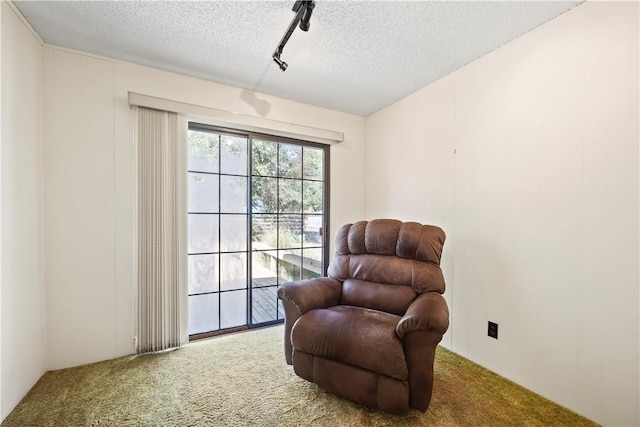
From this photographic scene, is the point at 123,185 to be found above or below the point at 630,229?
above

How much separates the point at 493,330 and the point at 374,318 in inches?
38.3

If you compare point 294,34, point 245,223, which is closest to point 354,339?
point 245,223

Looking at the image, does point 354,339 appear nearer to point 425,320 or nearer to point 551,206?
point 425,320

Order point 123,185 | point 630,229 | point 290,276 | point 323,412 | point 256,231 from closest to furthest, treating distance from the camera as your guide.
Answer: point 630,229, point 323,412, point 123,185, point 256,231, point 290,276

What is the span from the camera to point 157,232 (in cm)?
227

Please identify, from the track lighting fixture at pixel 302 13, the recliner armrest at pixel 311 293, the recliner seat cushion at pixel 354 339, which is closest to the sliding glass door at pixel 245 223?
the recliner armrest at pixel 311 293

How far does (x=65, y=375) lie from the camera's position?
1908 mm

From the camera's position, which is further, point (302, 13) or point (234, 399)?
point (234, 399)

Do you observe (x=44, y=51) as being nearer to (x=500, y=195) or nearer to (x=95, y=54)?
(x=95, y=54)

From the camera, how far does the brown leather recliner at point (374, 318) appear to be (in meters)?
1.47

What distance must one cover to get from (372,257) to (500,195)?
3.38ft

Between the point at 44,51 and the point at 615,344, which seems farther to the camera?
the point at 44,51

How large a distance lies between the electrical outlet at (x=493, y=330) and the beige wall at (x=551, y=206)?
0.12 feet

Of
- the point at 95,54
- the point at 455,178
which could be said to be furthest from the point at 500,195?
the point at 95,54
